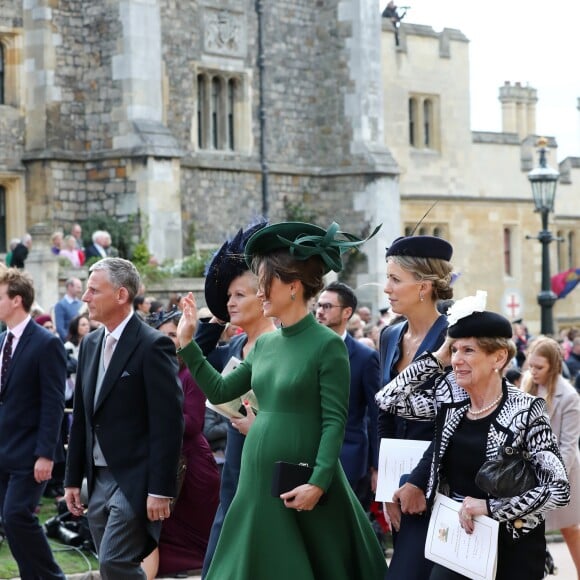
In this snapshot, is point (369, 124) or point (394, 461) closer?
point (394, 461)

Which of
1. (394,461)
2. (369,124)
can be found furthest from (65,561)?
(369,124)

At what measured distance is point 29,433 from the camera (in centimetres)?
839

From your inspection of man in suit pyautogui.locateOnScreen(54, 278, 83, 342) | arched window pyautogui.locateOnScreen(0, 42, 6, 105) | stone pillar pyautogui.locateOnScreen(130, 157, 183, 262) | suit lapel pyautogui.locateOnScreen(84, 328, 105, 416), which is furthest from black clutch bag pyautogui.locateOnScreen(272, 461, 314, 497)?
arched window pyautogui.locateOnScreen(0, 42, 6, 105)

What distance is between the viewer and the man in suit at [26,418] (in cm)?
819

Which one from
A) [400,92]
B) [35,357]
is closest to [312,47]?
→ [400,92]

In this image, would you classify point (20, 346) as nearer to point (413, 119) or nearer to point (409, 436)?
point (409, 436)

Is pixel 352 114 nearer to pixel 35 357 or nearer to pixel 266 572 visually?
pixel 35 357

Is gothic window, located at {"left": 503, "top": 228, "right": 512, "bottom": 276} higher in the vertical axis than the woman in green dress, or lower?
higher

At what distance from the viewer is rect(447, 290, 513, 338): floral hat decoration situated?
6012 millimetres

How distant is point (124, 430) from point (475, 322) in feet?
6.92

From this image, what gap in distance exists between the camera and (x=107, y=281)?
7387mm

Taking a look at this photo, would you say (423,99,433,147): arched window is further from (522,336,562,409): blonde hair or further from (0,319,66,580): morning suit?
(0,319,66,580): morning suit

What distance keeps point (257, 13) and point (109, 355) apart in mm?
23752

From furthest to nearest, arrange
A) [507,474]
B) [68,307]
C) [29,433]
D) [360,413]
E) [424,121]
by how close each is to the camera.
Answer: [424,121] < [68,307] < [360,413] < [29,433] < [507,474]
